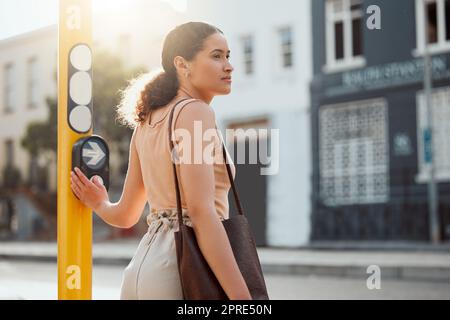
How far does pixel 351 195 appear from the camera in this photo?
18.2m

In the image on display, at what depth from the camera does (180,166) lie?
6.29ft

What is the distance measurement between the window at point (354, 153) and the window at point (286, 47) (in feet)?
5.80

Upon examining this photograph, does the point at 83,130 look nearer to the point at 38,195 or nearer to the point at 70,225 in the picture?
the point at 70,225

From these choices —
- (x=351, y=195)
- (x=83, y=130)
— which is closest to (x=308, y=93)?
(x=351, y=195)

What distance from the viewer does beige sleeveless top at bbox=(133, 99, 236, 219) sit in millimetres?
1989

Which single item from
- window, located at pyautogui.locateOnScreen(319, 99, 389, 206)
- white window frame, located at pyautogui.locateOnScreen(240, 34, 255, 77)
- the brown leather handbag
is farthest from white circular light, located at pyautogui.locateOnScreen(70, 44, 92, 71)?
white window frame, located at pyautogui.locateOnScreen(240, 34, 255, 77)

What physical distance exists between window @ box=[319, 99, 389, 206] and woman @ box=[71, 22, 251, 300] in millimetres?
15963

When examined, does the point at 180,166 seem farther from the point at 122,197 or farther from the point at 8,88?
the point at 8,88

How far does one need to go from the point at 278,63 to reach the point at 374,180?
4.22 m

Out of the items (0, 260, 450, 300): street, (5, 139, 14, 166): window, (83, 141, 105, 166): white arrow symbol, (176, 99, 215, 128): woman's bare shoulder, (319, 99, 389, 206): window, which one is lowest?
(0, 260, 450, 300): street

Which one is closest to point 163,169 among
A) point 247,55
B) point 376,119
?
point 376,119

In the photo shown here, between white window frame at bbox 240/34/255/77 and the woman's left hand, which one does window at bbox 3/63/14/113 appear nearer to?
white window frame at bbox 240/34/255/77

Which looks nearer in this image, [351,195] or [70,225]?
[70,225]

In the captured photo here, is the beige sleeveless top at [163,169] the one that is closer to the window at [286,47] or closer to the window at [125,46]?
the window at [286,47]
